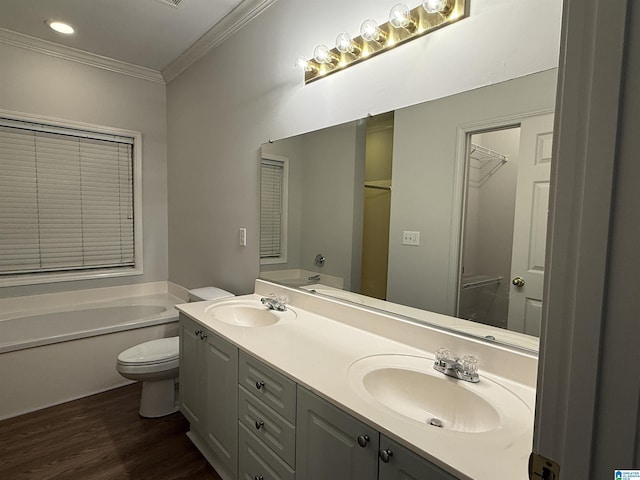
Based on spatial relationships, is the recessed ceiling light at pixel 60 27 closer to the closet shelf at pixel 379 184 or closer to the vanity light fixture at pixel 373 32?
the vanity light fixture at pixel 373 32

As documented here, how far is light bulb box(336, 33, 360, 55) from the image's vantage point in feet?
5.09

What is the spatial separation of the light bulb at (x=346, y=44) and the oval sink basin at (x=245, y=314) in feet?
4.44

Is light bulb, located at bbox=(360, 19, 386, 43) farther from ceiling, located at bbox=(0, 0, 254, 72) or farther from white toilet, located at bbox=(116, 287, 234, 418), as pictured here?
white toilet, located at bbox=(116, 287, 234, 418)

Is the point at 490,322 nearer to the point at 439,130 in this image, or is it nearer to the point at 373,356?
the point at 373,356

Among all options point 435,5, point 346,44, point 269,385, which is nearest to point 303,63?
Answer: point 346,44

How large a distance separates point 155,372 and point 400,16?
2287mm

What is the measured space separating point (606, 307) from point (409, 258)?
102 centimetres

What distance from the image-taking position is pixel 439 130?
1.32 meters

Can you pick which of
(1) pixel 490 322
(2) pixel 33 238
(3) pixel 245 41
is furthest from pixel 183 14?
(1) pixel 490 322

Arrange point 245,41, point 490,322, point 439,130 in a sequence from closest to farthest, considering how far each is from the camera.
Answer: point 490,322
point 439,130
point 245,41

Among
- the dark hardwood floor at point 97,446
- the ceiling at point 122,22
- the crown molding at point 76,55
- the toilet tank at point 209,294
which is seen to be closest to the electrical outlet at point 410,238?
the toilet tank at point 209,294

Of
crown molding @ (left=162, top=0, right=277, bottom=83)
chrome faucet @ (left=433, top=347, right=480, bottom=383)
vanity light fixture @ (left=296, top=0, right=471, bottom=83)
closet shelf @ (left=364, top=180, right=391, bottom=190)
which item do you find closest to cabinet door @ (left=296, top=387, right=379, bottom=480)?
chrome faucet @ (left=433, top=347, right=480, bottom=383)

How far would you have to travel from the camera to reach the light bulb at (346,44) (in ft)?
5.09

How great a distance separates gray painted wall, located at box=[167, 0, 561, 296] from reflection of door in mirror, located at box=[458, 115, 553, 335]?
227mm
